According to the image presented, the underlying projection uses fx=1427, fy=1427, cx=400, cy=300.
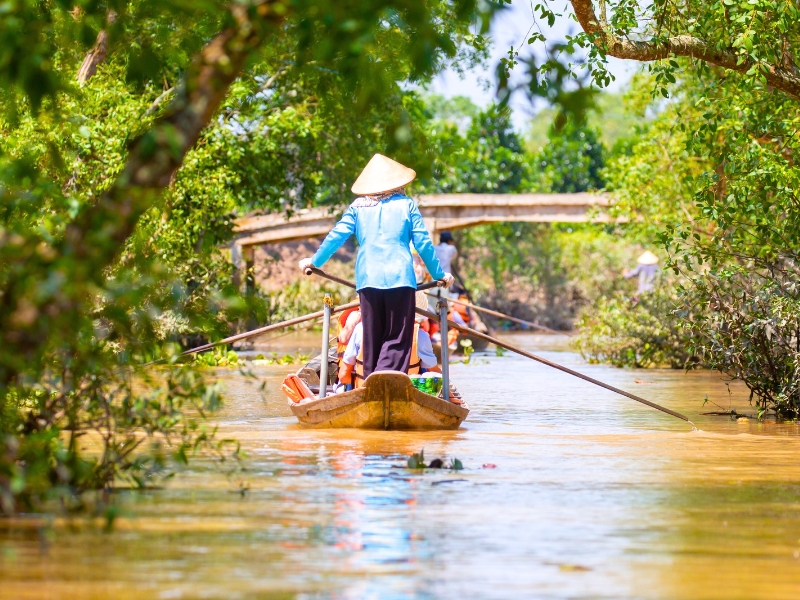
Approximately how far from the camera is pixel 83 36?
259 inches

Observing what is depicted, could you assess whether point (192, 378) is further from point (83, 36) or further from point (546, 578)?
point (546, 578)

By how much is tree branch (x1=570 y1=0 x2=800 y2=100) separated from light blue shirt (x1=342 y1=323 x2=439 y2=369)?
2798 mm

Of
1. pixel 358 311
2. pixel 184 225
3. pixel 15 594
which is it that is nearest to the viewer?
pixel 15 594

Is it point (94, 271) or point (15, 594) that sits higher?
point (94, 271)

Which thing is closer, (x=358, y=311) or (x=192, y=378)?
(x=192, y=378)

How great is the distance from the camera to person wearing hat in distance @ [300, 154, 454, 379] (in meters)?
11.0

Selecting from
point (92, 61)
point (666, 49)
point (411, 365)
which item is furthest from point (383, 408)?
point (92, 61)

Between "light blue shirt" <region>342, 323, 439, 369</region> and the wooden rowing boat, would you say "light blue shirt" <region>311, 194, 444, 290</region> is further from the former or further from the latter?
the wooden rowing boat

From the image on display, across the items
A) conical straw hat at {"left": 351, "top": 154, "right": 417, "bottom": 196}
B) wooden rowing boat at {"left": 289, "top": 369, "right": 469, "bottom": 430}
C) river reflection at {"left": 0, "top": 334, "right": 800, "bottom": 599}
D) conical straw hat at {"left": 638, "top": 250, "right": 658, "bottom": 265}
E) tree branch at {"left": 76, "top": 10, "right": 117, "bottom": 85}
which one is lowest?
river reflection at {"left": 0, "top": 334, "right": 800, "bottom": 599}

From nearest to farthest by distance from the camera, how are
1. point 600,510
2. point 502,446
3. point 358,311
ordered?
1. point 600,510
2. point 502,446
3. point 358,311

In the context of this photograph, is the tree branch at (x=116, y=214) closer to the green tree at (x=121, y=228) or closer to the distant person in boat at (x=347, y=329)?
the green tree at (x=121, y=228)

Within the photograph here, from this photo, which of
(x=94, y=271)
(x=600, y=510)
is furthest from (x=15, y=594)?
(x=600, y=510)

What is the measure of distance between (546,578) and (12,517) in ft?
8.26

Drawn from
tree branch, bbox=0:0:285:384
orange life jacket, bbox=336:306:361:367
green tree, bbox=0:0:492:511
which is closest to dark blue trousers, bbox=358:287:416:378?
orange life jacket, bbox=336:306:361:367
